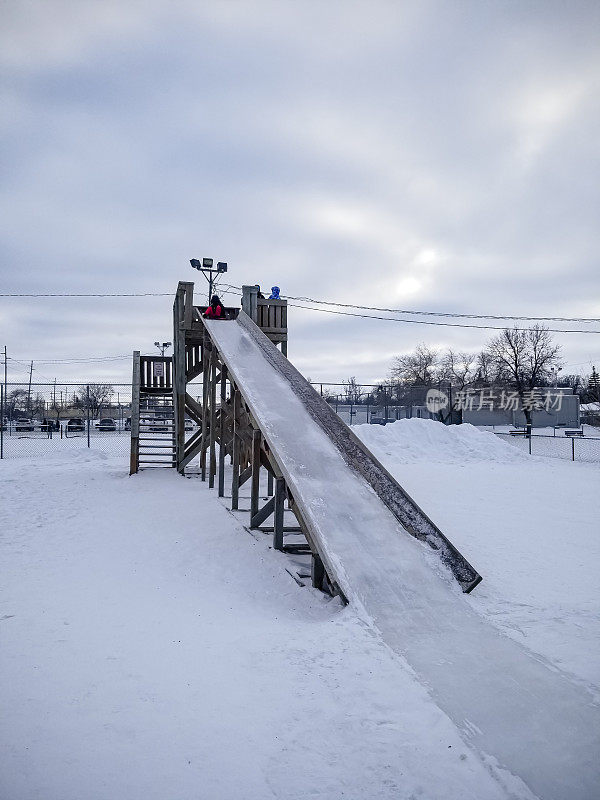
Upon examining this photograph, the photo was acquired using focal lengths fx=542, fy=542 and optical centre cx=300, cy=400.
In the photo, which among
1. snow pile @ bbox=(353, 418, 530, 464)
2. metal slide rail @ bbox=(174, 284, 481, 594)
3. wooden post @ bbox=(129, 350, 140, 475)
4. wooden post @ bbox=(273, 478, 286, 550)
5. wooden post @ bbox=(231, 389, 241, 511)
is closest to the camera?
metal slide rail @ bbox=(174, 284, 481, 594)

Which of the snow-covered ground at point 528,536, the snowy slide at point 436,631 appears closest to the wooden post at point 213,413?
the snowy slide at point 436,631

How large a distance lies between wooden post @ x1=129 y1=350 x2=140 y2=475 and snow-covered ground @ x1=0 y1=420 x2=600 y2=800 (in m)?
5.06

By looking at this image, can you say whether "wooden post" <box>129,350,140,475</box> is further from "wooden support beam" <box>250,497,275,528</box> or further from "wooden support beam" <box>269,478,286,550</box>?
"wooden support beam" <box>269,478,286,550</box>

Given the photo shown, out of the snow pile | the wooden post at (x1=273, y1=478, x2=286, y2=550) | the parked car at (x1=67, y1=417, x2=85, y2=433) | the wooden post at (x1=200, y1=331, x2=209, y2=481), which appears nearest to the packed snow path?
the wooden post at (x1=273, y1=478, x2=286, y2=550)

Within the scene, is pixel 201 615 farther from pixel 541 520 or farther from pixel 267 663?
pixel 541 520

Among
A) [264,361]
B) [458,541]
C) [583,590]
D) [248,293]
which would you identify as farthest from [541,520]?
[248,293]

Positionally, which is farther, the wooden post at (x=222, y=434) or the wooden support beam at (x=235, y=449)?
the wooden post at (x=222, y=434)

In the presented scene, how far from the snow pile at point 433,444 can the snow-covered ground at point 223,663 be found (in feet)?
34.0

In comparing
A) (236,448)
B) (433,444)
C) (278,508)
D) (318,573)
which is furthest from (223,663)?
(433,444)

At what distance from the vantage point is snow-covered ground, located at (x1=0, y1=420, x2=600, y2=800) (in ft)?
8.87

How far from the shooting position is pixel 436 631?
4.39 meters

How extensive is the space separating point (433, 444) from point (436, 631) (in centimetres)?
1728

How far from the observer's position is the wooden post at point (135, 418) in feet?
45.4

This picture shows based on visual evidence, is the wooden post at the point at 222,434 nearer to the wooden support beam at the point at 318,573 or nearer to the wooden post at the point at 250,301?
the wooden post at the point at 250,301
